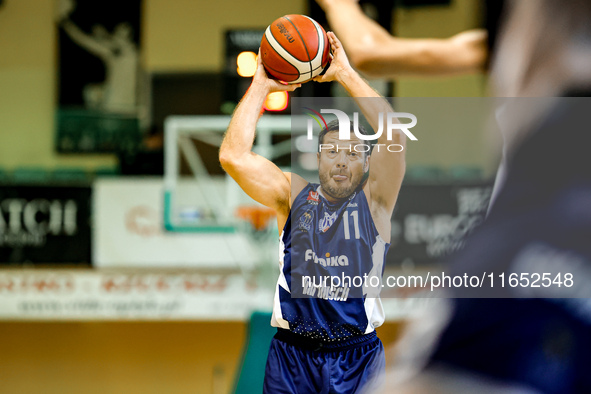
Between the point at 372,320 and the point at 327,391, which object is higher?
the point at 372,320

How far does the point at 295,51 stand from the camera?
1.58m

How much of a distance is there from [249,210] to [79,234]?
1363mm

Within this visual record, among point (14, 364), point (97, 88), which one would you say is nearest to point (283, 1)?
point (97, 88)

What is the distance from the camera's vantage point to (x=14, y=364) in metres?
5.11

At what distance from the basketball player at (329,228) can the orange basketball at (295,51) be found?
3 centimetres

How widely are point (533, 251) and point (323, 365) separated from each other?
51.9 inches

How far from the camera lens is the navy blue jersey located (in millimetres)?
1615

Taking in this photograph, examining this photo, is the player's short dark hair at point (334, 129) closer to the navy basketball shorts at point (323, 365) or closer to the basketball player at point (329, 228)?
the basketball player at point (329, 228)

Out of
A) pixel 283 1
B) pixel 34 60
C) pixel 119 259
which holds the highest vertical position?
pixel 283 1

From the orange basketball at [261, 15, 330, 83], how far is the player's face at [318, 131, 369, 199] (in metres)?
0.20

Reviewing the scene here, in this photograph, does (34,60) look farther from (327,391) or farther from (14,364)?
(327,391)

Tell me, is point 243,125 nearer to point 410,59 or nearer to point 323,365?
point 410,59

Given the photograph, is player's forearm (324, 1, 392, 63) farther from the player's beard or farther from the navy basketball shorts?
the navy basketball shorts

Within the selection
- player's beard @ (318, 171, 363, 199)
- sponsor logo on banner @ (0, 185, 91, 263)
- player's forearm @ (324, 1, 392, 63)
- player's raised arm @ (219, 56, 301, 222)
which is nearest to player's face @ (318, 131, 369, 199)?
player's beard @ (318, 171, 363, 199)
